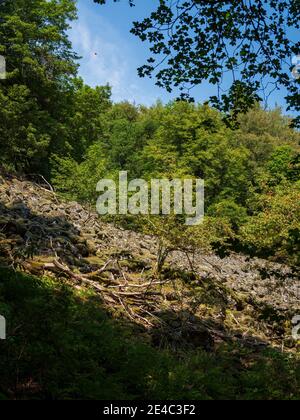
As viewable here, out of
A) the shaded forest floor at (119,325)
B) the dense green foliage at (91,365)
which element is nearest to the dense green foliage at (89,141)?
the shaded forest floor at (119,325)

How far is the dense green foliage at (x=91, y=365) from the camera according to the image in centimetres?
497

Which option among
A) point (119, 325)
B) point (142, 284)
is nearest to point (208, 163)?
point (142, 284)

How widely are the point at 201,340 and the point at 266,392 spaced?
306 centimetres

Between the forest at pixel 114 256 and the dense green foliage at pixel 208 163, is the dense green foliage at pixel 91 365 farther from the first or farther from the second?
the dense green foliage at pixel 208 163

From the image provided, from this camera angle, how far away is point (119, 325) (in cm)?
868

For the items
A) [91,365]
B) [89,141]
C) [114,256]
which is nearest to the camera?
[91,365]

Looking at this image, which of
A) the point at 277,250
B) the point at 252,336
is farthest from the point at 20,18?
the point at 277,250

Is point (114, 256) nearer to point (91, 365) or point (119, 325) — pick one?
point (119, 325)

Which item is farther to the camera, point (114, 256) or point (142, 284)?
point (114, 256)

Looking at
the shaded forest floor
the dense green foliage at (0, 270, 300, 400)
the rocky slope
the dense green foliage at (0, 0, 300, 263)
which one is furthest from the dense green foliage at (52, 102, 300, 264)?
the dense green foliage at (0, 270, 300, 400)

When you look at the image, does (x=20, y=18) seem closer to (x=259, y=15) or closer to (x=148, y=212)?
(x=148, y=212)

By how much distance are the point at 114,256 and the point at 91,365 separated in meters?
9.71

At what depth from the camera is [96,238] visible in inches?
686

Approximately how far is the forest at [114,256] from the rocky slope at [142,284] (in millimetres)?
61
